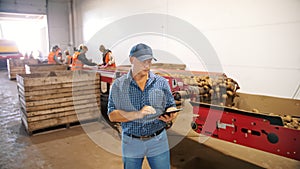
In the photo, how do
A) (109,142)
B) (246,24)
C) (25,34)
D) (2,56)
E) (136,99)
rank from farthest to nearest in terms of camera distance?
(25,34), (2,56), (246,24), (109,142), (136,99)

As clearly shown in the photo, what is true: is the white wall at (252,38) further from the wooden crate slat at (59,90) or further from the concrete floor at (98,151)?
the wooden crate slat at (59,90)

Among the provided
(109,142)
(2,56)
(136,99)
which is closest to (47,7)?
(2,56)

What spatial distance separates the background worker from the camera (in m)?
1.54

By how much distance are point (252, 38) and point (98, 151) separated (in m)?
3.79

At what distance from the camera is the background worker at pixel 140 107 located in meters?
1.54

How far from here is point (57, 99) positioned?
12.6ft

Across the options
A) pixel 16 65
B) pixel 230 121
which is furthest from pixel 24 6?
pixel 230 121

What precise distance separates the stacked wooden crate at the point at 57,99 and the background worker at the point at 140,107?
2.62 metres

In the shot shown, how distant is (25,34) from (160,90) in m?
17.4

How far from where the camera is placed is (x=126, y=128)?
159 centimetres

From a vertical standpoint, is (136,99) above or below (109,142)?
above

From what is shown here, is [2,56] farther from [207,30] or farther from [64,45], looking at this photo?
[207,30]

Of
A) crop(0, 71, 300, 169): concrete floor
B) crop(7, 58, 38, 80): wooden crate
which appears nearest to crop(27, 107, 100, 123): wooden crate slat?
crop(0, 71, 300, 169): concrete floor

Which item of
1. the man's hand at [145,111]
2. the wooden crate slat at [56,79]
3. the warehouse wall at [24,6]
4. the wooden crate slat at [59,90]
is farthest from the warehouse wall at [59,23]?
the man's hand at [145,111]
